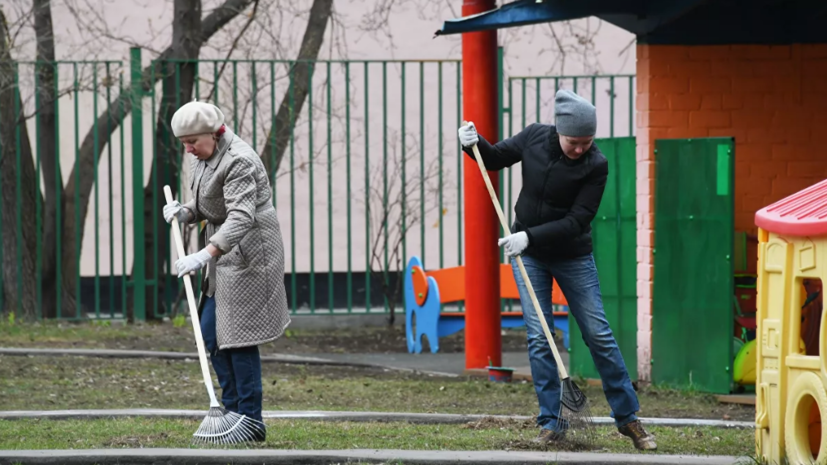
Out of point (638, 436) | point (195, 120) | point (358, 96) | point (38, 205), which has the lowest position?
point (638, 436)

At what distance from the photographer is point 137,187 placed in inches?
492

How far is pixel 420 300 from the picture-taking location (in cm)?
1195

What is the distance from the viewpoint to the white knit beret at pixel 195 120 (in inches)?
225

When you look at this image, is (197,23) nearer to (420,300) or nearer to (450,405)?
(420,300)

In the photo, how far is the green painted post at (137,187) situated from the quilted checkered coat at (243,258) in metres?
6.64

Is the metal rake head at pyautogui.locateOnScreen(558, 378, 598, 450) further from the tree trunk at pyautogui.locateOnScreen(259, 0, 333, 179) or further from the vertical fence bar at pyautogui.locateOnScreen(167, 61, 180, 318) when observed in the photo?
the vertical fence bar at pyautogui.locateOnScreen(167, 61, 180, 318)

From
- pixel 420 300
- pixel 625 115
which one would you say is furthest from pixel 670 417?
pixel 625 115

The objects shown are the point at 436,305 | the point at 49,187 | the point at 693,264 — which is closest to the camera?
the point at 693,264

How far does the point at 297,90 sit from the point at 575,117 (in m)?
7.57

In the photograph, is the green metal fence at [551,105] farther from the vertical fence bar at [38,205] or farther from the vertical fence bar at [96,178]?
the vertical fence bar at [38,205]

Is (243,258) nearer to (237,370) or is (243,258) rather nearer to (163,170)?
(237,370)

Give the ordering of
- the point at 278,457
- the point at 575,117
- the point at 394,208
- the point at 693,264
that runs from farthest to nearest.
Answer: the point at 394,208 → the point at 693,264 → the point at 575,117 → the point at 278,457

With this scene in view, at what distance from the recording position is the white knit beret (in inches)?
225

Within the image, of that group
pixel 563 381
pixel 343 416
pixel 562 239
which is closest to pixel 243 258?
pixel 562 239
